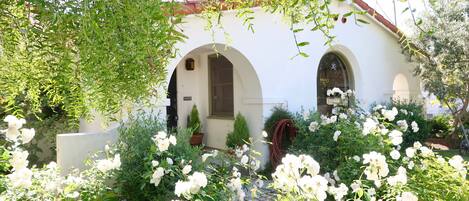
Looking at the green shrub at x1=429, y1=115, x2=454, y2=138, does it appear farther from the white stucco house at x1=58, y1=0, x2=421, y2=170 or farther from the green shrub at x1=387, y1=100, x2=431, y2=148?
the green shrub at x1=387, y1=100, x2=431, y2=148

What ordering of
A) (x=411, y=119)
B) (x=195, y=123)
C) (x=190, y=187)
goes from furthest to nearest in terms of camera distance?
1. (x=195, y=123)
2. (x=411, y=119)
3. (x=190, y=187)

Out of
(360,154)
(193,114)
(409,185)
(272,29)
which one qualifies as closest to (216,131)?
(193,114)

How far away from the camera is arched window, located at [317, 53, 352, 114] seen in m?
8.85

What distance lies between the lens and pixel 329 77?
9.01 meters

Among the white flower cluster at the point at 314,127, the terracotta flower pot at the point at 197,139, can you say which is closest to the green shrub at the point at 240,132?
the white flower cluster at the point at 314,127

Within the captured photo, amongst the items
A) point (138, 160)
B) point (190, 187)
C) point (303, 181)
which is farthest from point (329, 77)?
point (190, 187)

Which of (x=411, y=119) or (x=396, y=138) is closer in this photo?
(x=396, y=138)

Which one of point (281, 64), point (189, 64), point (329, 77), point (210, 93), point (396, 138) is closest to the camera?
point (396, 138)

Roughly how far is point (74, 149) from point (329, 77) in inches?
246

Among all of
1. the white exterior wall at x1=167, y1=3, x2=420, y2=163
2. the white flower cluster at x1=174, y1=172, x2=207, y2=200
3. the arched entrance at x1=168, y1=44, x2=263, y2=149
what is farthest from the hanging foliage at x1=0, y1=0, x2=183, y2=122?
the arched entrance at x1=168, y1=44, x2=263, y2=149

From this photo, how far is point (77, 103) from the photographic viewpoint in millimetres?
1368

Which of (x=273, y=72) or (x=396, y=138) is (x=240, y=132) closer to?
(x=273, y=72)

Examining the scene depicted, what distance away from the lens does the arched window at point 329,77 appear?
8852 millimetres

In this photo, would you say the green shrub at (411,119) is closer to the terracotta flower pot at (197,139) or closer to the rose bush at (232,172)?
A: the rose bush at (232,172)
